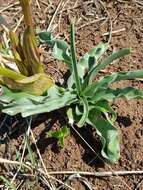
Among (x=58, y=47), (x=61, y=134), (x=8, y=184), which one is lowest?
(x=8, y=184)

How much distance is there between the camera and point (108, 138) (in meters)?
1.66

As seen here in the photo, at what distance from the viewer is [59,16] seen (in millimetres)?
2064

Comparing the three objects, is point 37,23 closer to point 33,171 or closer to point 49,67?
point 49,67

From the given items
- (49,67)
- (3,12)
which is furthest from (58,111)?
(3,12)

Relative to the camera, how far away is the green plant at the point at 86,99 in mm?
1652

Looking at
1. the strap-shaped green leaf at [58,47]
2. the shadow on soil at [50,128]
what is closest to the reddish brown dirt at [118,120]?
the shadow on soil at [50,128]

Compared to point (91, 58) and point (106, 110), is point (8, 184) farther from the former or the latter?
point (91, 58)

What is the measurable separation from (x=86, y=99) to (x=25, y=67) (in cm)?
25

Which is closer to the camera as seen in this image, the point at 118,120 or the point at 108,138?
the point at 108,138

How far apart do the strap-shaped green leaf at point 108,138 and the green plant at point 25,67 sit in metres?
0.22

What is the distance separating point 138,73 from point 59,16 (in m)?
0.55

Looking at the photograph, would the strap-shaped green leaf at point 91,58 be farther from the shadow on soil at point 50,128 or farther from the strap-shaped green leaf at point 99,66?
the shadow on soil at point 50,128

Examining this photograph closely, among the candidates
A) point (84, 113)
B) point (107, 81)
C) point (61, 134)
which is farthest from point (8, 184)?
point (107, 81)

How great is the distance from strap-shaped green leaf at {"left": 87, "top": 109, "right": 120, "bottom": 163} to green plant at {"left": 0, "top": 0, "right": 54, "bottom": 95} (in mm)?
224
